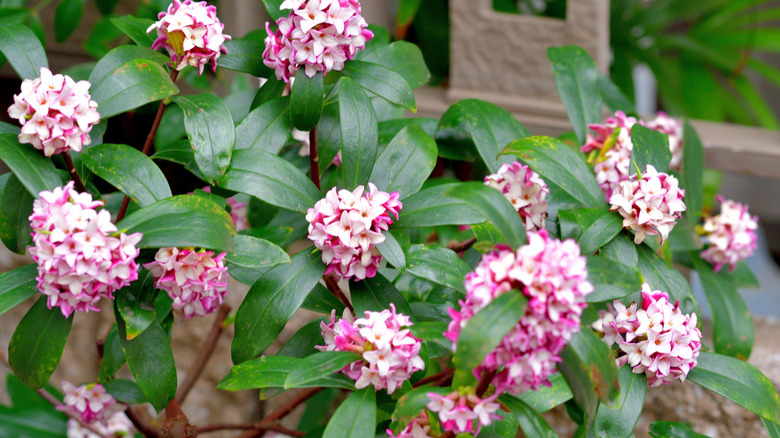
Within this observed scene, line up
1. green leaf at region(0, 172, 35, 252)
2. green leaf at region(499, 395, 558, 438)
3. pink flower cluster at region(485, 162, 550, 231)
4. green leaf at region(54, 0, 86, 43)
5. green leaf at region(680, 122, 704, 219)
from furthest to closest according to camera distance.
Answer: green leaf at region(54, 0, 86, 43)
green leaf at region(680, 122, 704, 219)
pink flower cluster at region(485, 162, 550, 231)
green leaf at region(0, 172, 35, 252)
green leaf at region(499, 395, 558, 438)

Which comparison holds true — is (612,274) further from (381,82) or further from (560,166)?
(381,82)

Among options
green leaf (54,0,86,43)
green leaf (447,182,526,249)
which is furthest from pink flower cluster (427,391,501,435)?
green leaf (54,0,86,43)

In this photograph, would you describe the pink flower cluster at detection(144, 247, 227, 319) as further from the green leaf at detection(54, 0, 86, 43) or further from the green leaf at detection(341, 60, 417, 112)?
the green leaf at detection(54, 0, 86, 43)

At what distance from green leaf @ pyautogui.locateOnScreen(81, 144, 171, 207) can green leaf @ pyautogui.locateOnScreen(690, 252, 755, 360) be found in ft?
2.67

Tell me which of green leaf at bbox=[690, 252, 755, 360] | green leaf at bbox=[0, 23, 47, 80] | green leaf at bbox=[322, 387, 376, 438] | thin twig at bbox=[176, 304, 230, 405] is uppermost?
green leaf at bbox=[0, 23, 47, 80]

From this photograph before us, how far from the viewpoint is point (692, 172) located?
1.05 m

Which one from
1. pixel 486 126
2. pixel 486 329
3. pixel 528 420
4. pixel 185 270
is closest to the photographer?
pixel 486 329

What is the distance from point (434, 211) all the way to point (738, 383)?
37 centimetres

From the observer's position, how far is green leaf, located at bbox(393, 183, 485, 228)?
0.72m

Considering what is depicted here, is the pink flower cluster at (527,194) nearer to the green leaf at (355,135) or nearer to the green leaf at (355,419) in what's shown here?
the green leaf at (355,135)

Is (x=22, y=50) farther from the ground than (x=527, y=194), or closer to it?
farther from the ground

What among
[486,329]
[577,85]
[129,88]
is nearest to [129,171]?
[129,88]

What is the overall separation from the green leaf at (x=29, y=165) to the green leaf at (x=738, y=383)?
68cm

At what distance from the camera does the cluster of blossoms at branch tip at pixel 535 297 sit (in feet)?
1.65
